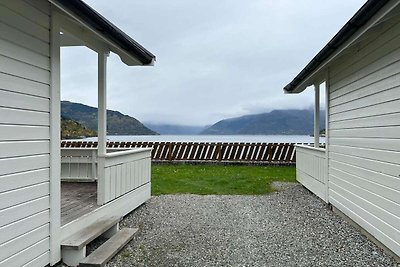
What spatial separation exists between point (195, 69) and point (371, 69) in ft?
90.9

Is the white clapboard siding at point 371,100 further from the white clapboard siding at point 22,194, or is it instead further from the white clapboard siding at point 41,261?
the white clapboard siding at point 41,261

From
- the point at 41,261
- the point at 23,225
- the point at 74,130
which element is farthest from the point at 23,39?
the point at 74,130

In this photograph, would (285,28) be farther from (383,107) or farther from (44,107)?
(44,107)

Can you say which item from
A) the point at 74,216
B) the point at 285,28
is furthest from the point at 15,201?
the point at 285,28

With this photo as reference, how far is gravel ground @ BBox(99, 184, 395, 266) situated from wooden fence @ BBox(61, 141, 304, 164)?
770 centimetres

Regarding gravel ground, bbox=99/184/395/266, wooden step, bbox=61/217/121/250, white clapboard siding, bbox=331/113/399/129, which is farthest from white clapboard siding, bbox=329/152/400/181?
wooden step, bbox=61/217/121/250

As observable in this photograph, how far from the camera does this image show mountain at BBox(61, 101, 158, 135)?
26.5 ft

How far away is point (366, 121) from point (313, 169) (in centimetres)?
330

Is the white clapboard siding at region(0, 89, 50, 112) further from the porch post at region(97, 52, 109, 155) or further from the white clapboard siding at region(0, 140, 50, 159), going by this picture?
the porch post at region(97, 52, 109, 155)

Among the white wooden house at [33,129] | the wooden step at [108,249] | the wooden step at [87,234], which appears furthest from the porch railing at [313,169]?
the white wooden house at [33,129]

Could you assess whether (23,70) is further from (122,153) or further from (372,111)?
(372,111)

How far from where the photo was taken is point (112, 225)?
4703 mm

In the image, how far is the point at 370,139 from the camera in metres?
4.88

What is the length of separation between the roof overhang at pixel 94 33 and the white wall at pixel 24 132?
13.0 inches
